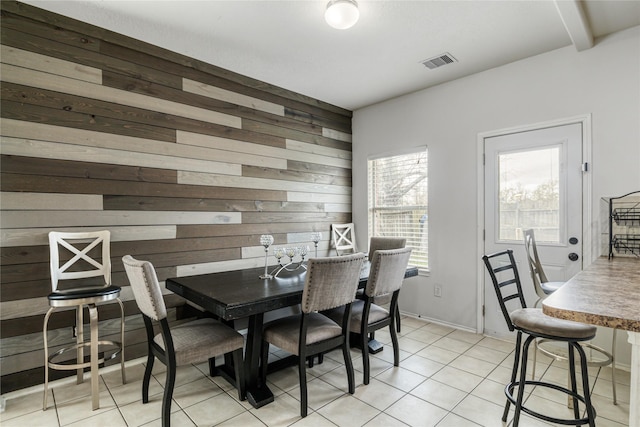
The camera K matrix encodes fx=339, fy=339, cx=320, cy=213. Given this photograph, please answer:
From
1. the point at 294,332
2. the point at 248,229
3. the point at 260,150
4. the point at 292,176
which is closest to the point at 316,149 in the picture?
the point at 292,176

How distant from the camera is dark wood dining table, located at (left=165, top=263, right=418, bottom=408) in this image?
1982 millimetres

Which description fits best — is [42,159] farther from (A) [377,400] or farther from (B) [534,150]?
(B) [534,150]

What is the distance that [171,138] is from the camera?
3.02m

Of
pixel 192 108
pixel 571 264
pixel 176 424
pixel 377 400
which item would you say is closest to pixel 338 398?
pixel 377 400

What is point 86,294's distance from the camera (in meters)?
2.16

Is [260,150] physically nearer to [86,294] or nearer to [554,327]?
[86,294]

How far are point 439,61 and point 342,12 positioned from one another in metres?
1.41

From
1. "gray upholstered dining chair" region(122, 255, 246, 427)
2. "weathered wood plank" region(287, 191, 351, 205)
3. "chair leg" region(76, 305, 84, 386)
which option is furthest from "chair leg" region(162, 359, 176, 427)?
"weathered wood plank" region(287, 191, 351, 205)

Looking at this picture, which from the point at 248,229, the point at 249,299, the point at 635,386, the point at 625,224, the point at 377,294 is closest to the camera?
the point at 635,386

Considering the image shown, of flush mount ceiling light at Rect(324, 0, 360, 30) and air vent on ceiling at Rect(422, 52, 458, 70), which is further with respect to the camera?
air vent on ceiling at Rect(422, 52, 458, 70)

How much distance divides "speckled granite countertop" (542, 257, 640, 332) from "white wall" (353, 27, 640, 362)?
4.49 feet

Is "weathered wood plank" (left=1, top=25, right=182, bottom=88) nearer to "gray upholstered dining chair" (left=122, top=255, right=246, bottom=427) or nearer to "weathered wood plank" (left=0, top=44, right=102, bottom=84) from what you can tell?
"weathered wood plank" (left=0, top=44, right=102, bottom=84)

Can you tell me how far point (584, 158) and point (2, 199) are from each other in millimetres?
4373

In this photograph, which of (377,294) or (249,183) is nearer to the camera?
(377,294)
